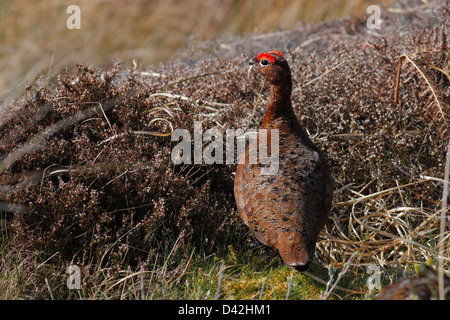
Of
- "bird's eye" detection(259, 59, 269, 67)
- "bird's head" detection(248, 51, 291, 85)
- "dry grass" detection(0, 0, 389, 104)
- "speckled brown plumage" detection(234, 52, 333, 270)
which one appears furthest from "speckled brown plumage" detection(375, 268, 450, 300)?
"dry grass" detection(0, 0, 389, 104)

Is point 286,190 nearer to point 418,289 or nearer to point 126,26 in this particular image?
point 418,289

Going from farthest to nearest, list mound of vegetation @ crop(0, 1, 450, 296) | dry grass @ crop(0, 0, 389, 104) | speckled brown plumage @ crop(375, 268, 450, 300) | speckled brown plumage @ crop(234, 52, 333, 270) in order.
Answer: dry grass @ crop(0, 0, 389, 104), mound of vegetation @ crop(0, 1, 450, 296), speckled brown plumage @ crop(234, 52, 333, 270), speckled brown plumage @ crop(375, 268, 450, 300)

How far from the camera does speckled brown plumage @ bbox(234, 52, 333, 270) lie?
2.42 m

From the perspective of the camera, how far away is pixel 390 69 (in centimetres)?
366

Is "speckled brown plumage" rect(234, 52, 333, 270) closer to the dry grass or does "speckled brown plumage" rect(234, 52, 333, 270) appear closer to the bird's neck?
the bird's neck

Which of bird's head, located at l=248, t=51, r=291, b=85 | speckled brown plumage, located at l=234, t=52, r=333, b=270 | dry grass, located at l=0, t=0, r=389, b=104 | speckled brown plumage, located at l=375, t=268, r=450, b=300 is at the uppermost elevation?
dry grass, located at l=0, t=0, r=389, b=104

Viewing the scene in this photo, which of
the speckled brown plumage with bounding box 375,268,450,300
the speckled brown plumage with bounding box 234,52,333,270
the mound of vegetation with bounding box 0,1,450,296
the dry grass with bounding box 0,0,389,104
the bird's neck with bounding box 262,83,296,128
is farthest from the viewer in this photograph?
the dry grass with bounding box 0,0,389,104

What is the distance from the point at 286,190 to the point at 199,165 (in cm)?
88

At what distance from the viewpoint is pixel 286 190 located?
257cm

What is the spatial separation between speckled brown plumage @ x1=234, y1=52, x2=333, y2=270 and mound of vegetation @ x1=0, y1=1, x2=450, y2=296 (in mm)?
394

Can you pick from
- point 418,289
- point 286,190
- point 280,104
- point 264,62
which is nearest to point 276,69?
point 264,62
